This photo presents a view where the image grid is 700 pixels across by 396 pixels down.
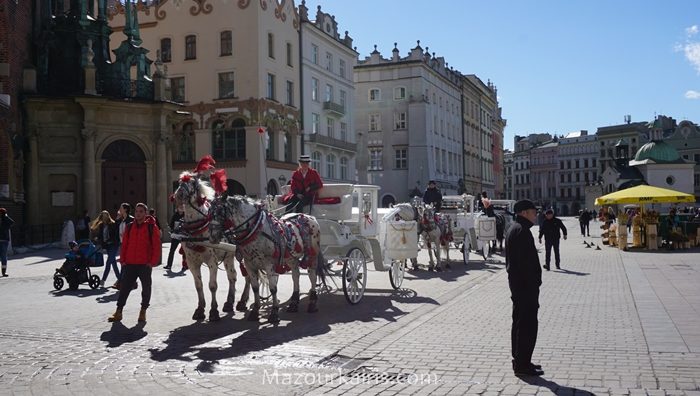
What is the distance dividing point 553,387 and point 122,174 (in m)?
27.9

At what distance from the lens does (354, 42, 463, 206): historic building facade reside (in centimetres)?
6775

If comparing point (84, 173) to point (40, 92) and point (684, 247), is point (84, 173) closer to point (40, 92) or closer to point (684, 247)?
point (40, 92)

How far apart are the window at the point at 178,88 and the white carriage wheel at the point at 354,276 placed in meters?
35.9

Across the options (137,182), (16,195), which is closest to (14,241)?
(16,195)

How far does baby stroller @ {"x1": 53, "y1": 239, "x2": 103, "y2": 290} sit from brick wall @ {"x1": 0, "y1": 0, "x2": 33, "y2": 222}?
13057 mm

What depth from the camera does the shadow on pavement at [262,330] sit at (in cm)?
841

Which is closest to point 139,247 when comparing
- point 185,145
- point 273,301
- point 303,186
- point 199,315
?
point 199,315

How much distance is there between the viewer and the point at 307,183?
41.9 ft

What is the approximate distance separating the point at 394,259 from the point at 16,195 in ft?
63.6

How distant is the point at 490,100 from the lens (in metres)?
103

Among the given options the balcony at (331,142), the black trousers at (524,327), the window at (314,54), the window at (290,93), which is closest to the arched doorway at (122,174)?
the window at (290,93)

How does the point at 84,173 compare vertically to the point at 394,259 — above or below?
above

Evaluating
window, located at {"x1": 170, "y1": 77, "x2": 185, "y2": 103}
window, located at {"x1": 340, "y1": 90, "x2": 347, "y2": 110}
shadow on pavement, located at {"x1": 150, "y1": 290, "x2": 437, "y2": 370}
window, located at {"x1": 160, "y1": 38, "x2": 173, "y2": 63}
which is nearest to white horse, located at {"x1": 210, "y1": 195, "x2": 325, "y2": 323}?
shadow on pavement, located at {"x1": 150, "y1": 290, "x2": 437, "y2": 370}

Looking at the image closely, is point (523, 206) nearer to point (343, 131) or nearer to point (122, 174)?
point (122, 174)
